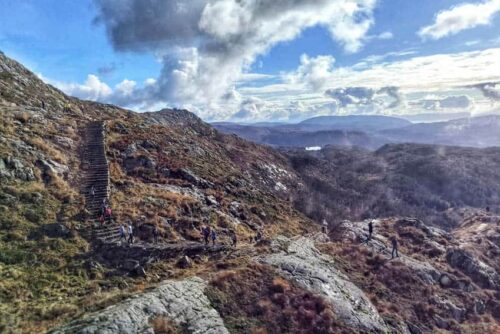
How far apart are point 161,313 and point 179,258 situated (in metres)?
11.7

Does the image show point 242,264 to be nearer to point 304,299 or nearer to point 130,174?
point 304,299

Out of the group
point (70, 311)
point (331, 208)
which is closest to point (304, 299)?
point (70, 311)

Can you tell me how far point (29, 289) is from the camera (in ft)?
87.6

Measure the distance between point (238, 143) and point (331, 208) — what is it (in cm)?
6766

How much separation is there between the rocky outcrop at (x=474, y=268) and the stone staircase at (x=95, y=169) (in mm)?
44687

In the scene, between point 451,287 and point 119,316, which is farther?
point 451,287

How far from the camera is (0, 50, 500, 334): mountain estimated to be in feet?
84.1

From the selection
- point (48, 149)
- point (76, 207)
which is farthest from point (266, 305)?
point (48, 149)

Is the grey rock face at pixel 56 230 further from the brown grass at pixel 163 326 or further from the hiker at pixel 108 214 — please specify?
the brown grass at pixel 163 326

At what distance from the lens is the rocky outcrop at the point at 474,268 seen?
47.3m

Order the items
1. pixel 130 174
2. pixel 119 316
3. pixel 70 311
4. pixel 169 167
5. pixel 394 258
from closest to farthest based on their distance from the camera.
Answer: pixel 119 316
pixel 70 311
pixel 394 258
pixel 130 174
pixel 169 167

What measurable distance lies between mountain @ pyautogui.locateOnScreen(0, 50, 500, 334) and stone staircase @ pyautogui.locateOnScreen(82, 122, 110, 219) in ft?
0.58

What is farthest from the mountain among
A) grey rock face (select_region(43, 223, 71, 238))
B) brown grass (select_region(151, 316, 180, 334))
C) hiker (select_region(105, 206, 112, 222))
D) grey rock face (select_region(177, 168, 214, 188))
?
hiker (select_region(105, 206, 112, 222))

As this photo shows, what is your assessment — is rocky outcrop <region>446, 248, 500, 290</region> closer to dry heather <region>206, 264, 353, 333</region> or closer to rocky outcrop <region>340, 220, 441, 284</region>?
rocky outcrop <region>340, 220, 441, 284</region>
